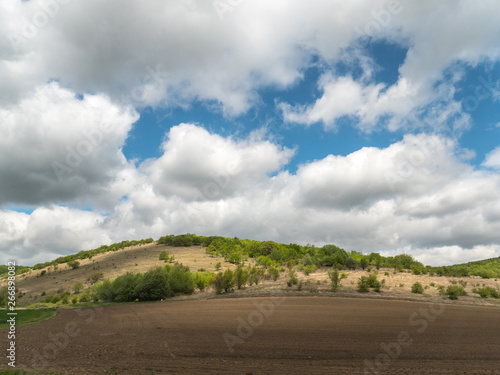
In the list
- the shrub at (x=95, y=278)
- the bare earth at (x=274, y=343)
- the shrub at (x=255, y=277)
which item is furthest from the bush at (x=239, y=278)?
the shrub at (x=95, y=278)

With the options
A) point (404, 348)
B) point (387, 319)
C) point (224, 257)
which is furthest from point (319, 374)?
point (224, 257)

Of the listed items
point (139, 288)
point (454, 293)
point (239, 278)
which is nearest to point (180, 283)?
point (139, 288)

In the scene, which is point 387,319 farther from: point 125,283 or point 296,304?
point 125,283

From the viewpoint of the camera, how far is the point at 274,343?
49.2 ft

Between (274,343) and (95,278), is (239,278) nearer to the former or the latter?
(274,343)

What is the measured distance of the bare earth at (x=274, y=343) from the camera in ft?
37.3

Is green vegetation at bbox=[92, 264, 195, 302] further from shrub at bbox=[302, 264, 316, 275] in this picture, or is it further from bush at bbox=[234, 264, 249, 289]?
shrub at bbox=[302, 264, 316, 275]

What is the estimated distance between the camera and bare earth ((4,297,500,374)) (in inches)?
447

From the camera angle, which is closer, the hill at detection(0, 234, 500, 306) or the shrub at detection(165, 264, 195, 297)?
the hill at detection(0, 234, 500, 306)

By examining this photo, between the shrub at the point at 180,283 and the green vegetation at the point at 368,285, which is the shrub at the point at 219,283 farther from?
the green vegetation at the point at 368,285

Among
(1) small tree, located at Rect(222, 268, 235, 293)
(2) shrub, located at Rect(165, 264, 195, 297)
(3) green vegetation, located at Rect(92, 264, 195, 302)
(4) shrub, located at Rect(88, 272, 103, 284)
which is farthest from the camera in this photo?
(4) shrub, located at Rect(88, 272, 103, 284)

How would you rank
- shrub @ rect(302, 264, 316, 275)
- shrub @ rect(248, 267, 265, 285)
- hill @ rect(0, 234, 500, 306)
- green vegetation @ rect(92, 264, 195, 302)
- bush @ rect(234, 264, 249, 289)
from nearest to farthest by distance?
1. hill @ rect(0, 234, 500, 306)
2. green vegetation @ rect(92, 264, 195, 302)
3. bush @ rect(234, 264, 249, 289)
4. shrub @ rect(248, 267, 265, 285)
5. shrub @ rect(302, 264, 316, 275)

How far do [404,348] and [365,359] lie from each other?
314 cm

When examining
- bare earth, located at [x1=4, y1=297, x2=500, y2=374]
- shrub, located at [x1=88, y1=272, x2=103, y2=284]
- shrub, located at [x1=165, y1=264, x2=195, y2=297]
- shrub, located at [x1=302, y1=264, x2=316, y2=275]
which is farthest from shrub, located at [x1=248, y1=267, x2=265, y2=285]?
shrub, located at [x1=88, y1=272, x2=103, y2=284]
